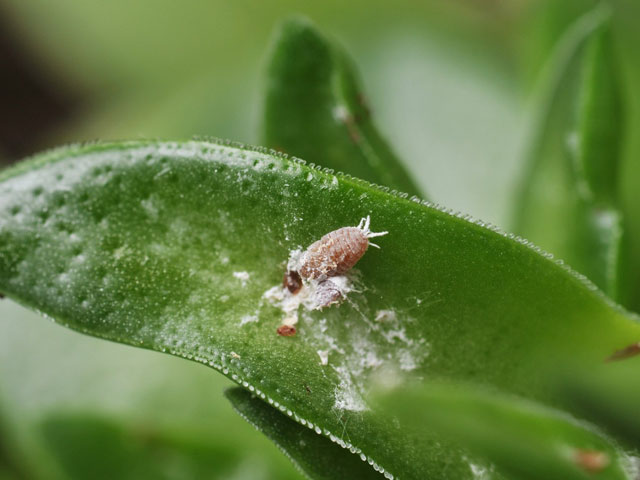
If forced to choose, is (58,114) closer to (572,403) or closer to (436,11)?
(436,11)

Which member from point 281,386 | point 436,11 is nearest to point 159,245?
point 281,386

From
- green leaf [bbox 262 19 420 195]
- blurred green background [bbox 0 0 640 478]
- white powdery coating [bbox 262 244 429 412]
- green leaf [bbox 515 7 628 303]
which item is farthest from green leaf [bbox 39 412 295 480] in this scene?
green leaf [bbox 515 7 628 303]

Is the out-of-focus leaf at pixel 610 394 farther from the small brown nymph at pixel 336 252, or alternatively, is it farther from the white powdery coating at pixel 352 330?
the small brown nymph at pixel 336 252

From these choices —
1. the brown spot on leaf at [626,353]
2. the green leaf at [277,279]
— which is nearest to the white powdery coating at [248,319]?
the green leaf at [277,279]

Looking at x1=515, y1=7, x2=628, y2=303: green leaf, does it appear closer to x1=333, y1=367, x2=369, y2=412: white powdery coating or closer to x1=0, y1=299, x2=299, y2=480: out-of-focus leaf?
x1=333, y1=367, x2=369, y2=412: white powdery coating

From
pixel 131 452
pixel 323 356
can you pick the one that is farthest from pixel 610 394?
pixel 131 452
